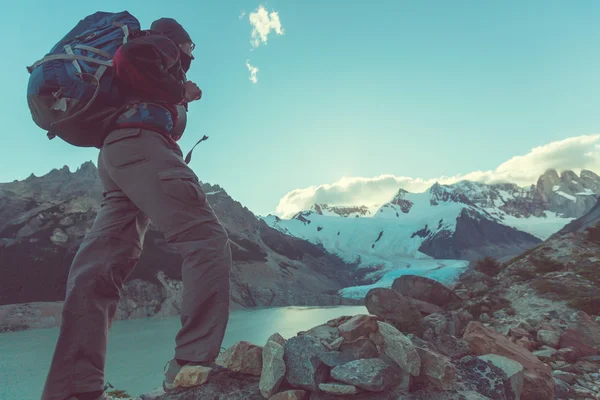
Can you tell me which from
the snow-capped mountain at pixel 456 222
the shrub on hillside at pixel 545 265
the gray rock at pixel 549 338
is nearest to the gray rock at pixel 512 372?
the gray rock at pixel 549 338

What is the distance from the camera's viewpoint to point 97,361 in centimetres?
140

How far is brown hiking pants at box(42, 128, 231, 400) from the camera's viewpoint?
1349mm

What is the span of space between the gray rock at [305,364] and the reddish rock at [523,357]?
1.21 m

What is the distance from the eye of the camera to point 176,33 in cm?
185

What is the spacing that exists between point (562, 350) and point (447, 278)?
3995cm

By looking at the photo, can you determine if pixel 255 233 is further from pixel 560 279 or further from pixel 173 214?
pixel 173 214

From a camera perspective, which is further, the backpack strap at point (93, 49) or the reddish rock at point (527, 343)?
the reddish rock at point (527, 343)

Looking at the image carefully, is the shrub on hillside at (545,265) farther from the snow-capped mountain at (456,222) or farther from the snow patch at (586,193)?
the snow patch at (586,193)

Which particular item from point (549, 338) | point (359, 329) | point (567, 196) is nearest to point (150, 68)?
point (359, 329)

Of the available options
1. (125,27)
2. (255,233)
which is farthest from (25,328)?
(255,233)

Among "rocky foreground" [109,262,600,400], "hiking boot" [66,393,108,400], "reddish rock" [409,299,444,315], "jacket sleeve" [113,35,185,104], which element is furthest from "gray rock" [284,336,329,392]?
"reddish rock" [409,299,444,315]

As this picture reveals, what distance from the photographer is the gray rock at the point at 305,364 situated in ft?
5.25

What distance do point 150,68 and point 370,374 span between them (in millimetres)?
1680

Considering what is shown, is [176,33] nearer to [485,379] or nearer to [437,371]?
[437,371]
